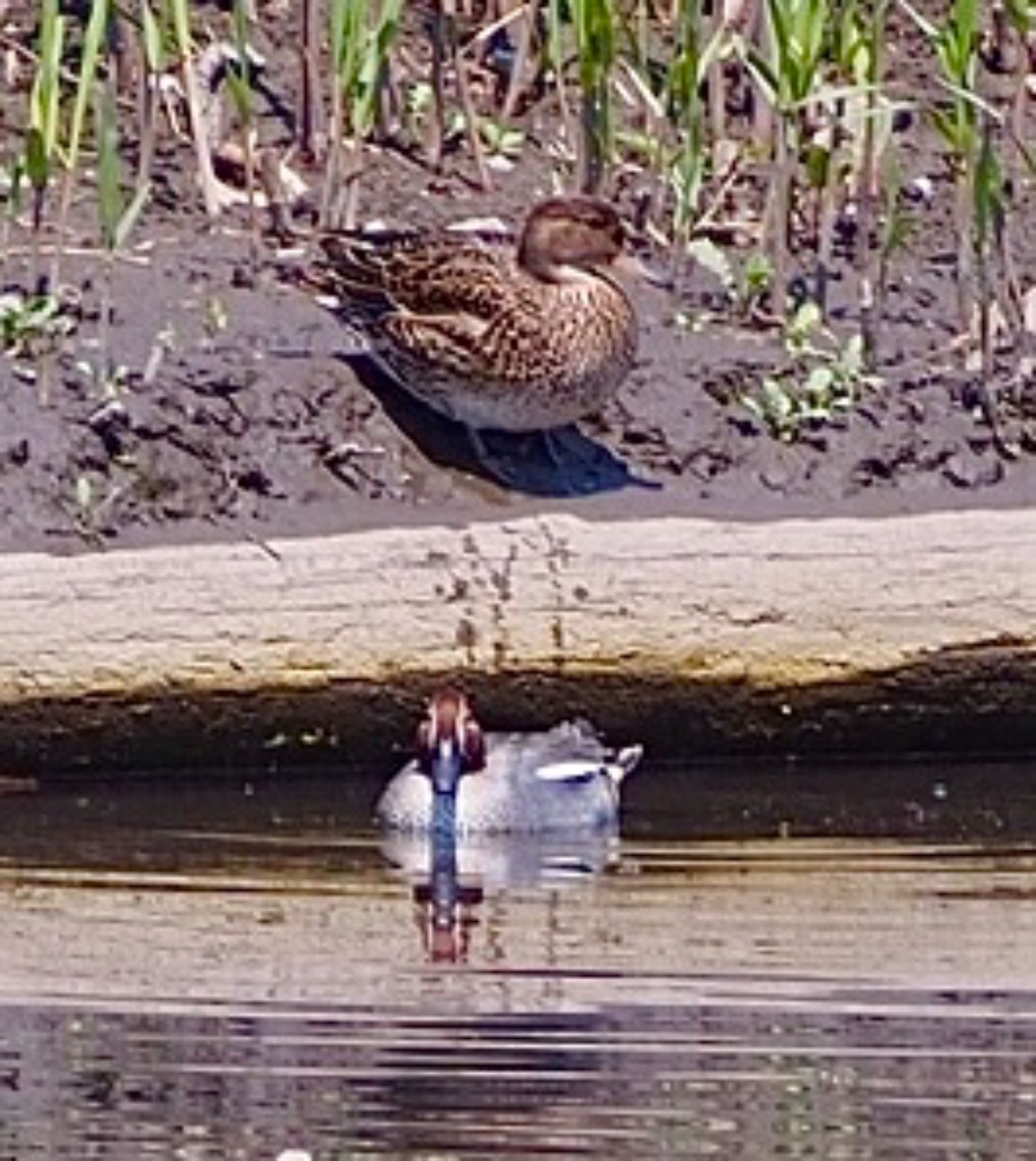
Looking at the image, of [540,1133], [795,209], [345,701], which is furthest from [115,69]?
[540,1133]

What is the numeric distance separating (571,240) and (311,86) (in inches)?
50.8

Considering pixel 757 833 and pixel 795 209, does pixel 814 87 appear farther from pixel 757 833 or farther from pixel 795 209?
pixel 757 833

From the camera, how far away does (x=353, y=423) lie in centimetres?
1245

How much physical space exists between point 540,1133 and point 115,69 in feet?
22.1

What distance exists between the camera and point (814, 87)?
42.7 feet

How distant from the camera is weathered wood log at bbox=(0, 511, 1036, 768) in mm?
10758

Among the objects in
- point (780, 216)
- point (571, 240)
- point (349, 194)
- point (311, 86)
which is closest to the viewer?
point (571, 240)

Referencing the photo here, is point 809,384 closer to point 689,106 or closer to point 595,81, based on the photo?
point 689,106

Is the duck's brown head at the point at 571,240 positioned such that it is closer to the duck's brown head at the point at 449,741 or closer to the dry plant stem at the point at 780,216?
the dry plant stem at the point at 780,216

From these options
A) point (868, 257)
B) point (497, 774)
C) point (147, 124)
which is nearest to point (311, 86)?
point (147, 124)

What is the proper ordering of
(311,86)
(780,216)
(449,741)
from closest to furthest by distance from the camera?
(449,741) → (780,216) → (311,86)

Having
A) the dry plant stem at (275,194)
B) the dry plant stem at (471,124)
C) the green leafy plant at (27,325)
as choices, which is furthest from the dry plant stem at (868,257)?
the green leafy plant at (27,325)

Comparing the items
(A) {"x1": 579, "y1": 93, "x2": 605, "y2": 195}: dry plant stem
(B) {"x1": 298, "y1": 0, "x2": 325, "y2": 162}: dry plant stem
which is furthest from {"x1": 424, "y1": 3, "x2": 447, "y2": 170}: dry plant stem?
(A) {"x1": 579, "y1": 93, "x2": 605, "y2": 195}: dry plant stem

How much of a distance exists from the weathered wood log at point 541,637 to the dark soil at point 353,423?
0.86 metres
